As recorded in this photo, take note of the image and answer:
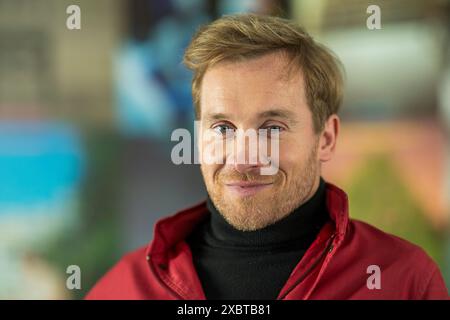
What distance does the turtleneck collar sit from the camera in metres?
1.38

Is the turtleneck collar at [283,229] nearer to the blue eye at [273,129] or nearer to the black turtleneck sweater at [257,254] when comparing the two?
the black turtleneck sweater at [257,254]

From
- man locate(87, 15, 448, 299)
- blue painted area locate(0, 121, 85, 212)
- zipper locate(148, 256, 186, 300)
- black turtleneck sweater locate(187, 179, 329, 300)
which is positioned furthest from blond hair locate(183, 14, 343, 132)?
blue painted area locate(0, 121, 85, 212)

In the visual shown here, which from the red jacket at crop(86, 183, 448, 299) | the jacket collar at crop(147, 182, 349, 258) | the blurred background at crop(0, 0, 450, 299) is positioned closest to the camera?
the red jacket at crop(86, 183, 448, 299)

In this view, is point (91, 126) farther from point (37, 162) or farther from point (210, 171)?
point (210, 171)

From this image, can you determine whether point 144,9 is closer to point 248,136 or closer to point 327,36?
point 327,36

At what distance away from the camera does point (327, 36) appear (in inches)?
90.0

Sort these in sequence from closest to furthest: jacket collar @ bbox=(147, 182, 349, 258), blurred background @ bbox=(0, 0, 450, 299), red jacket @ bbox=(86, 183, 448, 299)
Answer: red jacket @ bbox=(86, 183, 448, 299) → jacket collar @ bbox=(147, 182, 349, 258) → blurred background @ bbox=(0, 0, 450, 299)

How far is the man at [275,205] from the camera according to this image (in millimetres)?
1293

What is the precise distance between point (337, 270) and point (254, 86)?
0.45m

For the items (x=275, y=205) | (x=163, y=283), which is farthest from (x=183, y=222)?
(x=275, y=205)

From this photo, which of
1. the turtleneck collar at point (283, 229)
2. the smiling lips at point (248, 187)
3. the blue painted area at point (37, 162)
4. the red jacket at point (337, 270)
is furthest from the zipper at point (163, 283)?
the blue painted area at point (37, 162)

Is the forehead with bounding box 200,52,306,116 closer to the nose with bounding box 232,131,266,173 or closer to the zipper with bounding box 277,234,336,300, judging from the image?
the nose with bounding box 232,131,266,173
